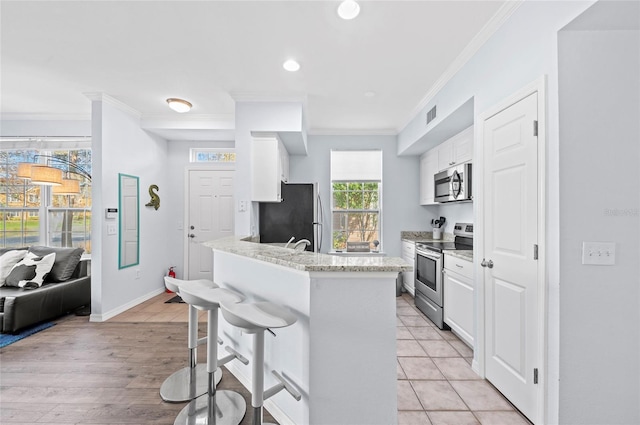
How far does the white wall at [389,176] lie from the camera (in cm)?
473

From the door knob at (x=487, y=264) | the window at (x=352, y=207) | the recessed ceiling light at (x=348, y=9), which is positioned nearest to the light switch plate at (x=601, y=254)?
the door knob at (x=487, y=264)

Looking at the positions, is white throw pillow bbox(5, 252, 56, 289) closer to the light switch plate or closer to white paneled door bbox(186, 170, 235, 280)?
white paneled door bbox(186, 170, 235, 280)

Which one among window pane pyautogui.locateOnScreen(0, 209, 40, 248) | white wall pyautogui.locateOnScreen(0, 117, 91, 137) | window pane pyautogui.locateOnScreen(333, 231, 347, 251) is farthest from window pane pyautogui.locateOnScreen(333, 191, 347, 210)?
window pane pyautogui.locateOnScreen(0, 209, 40, 248)

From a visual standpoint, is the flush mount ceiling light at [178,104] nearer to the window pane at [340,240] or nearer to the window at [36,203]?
the window at [36,203]

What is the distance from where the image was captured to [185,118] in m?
4.09

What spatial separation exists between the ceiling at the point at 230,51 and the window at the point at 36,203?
703 mm

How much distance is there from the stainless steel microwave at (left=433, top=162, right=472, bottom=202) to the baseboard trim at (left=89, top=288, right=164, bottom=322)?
441cm

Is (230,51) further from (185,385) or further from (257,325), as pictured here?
(185,385)

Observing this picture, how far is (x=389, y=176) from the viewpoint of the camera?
475 cm

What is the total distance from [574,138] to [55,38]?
3.66 metres

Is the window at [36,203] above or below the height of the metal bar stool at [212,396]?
above

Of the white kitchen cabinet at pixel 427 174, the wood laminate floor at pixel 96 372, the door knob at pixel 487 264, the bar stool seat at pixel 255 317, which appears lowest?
the wood laminate floor at pixel 96 372

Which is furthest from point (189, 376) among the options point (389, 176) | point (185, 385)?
point (389, 176)

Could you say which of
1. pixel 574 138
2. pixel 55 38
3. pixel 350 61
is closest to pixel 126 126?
pixel 55 38
